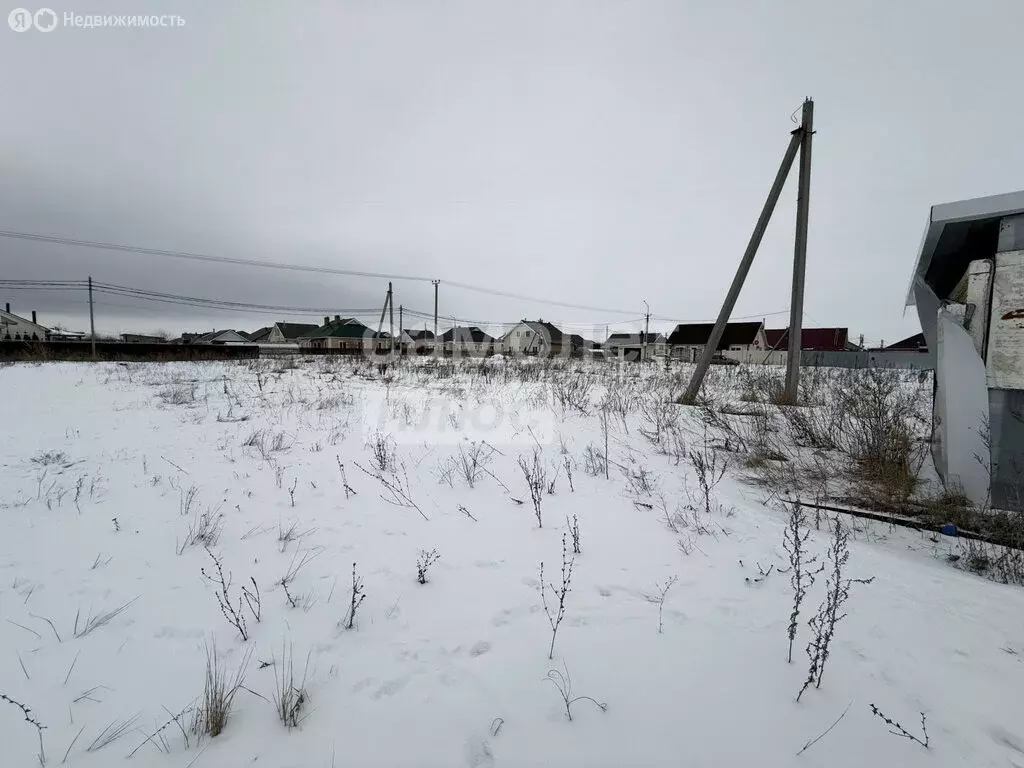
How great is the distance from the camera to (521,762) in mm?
1356

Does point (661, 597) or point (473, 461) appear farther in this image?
point (473, 461)

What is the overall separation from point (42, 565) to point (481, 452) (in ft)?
11.7

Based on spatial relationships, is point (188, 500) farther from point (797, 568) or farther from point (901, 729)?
point (901, 729)

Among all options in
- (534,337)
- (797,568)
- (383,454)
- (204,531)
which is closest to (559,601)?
(797,568)

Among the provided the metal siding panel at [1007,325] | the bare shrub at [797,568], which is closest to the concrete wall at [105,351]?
the bare shrub at [797,568]

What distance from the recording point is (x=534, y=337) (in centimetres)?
4969

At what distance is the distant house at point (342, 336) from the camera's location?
49.8 metres

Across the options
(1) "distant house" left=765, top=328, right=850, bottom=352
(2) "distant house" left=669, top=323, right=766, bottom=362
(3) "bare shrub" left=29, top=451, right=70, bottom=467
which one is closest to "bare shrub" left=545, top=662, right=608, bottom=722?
(3) "bare shrub" left=29, top=451, right=70, bottom=467

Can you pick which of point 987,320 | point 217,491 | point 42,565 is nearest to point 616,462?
point 987,320

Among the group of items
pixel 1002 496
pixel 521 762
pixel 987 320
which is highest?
pixel 987 320

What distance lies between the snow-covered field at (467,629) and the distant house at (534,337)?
42412 mm

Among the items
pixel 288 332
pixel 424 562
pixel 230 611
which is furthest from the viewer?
pixel 288 332

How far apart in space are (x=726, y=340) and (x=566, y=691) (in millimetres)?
45709

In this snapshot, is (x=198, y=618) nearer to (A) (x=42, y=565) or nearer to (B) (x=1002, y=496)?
(A) (x=42, y=565)
